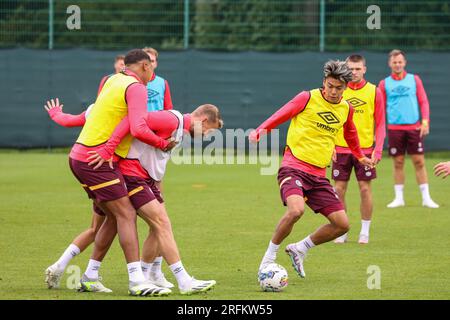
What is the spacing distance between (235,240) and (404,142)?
17.2ft

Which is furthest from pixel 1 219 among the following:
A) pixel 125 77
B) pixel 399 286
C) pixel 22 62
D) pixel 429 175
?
pixel 22 62

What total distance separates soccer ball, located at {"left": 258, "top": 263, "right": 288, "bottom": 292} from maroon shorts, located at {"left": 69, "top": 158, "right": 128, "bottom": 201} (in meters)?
1.44

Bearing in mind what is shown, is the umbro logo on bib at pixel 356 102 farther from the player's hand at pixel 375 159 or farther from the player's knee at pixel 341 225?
the player's knee at pixel 341 225

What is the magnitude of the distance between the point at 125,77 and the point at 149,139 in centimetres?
64

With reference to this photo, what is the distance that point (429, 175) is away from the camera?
20188 mm

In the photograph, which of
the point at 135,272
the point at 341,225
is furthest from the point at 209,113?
the point at 341,225

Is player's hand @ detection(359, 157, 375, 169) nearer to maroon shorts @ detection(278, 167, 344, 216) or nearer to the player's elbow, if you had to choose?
maroon shorts @ detection(278, 167, 344, 216)

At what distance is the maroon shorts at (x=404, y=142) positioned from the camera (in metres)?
15.7

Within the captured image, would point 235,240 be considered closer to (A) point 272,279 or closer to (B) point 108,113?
(A) point 272,279

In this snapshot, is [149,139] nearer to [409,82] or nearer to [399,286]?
[399,286]

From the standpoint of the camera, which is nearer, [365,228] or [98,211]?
[98,211]

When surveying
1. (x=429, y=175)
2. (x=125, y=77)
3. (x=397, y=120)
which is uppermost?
(x=125, y=77)

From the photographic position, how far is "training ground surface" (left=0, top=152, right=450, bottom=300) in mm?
8617

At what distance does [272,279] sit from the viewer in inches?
336
